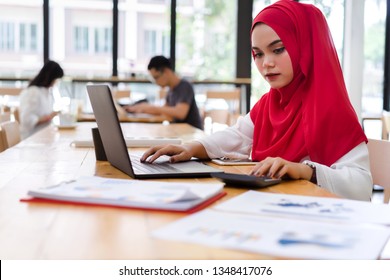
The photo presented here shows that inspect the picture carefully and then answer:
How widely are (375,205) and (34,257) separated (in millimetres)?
614

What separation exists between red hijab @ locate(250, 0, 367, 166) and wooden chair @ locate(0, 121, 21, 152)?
3.99ft

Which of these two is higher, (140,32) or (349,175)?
(140,32)

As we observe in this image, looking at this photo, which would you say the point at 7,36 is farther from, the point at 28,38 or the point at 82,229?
the point at 82,229

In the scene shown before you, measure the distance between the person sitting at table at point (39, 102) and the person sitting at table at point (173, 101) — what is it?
78 cm

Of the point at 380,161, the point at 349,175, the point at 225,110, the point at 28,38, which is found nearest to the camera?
the point at 349,175

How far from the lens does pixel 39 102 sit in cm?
481

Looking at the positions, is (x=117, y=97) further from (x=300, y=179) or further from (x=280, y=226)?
→ (x=280, y=226)

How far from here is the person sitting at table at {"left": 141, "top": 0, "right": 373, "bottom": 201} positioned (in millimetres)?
1524

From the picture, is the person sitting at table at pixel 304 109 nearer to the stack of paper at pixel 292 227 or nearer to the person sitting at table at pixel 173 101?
the stack of paper at pixel 292 227

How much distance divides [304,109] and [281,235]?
2.92 ft

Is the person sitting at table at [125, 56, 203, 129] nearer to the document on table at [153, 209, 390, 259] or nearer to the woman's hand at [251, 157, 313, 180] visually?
the woman's hand at [251, 157, 313, 180]

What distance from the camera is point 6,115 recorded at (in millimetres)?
3576

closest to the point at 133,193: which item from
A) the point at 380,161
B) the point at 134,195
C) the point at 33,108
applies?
the point at 134,195
